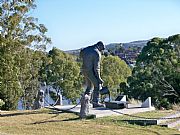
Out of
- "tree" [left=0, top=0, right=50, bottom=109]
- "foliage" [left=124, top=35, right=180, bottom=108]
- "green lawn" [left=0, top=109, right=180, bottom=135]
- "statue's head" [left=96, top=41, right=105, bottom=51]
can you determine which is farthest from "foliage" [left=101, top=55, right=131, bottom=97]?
"green lawn" [left=0, top=109, right=180, bottom=135]

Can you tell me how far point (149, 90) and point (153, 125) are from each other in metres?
15.8

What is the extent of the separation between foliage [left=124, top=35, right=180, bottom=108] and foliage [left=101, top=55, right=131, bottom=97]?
253cm

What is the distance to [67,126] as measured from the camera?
418 inches

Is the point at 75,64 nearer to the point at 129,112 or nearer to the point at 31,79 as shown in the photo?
the point at 31,79

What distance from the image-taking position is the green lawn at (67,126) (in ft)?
32.6

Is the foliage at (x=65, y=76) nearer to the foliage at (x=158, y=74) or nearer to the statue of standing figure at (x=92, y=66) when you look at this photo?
the foliage at (x=158, y=74)

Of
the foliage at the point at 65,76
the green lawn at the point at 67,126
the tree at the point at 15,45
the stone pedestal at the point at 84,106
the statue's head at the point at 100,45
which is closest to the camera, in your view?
the green lawn at the point at 67,126

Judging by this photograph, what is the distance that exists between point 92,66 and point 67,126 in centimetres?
341

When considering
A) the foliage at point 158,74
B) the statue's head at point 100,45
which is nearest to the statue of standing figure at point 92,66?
the statue's head at point 100,45

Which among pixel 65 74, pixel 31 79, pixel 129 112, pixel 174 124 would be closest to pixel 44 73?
pixel 65 74

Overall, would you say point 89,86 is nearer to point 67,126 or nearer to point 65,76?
point 67,126

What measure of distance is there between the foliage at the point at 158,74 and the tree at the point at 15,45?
7.85 metres

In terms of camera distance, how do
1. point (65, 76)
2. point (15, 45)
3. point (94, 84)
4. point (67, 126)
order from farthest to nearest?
point (65, 76) → point (15, 45) → point (94, 84) → point (67, 126)

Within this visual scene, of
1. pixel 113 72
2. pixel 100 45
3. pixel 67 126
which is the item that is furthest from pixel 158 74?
pixel 67 126
